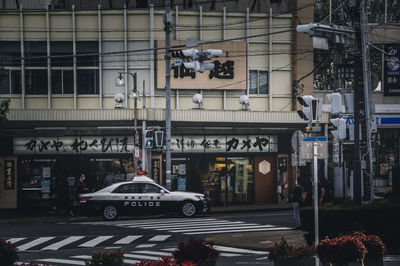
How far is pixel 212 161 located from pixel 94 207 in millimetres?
9492

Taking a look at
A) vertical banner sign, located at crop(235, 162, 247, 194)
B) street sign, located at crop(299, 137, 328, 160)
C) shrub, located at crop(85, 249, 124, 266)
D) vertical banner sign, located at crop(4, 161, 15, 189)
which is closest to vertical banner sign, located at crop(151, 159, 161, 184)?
vertical banner sign, located at crop(235, 162, 247, 194)

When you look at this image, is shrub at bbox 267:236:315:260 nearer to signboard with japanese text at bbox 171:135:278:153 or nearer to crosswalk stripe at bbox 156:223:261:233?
crosswalk stripe at bbox 156:223:261:233

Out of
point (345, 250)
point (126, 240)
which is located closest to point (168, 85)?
point (126, 240)

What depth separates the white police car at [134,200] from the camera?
82.3ft

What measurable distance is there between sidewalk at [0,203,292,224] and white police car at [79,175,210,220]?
1.90m

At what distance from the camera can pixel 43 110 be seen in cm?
2958

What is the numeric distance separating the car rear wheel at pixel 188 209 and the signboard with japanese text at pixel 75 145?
6.91 meters

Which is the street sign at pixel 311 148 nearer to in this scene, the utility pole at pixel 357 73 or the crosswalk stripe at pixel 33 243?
the utility pole at pixel 357 73

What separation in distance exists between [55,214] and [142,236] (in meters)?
11.2

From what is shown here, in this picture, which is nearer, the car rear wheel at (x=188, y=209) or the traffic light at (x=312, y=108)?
the traffic light at (x=312, y=108)

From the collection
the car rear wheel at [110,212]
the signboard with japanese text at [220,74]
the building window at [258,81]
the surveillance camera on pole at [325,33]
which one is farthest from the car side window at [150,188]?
the surveillance camera on pole at [325,33]

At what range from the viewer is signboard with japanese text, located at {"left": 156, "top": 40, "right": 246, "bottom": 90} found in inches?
1262

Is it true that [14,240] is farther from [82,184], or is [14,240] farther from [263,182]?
[263,182]

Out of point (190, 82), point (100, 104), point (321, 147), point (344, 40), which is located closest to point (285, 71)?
point (190, 82)
